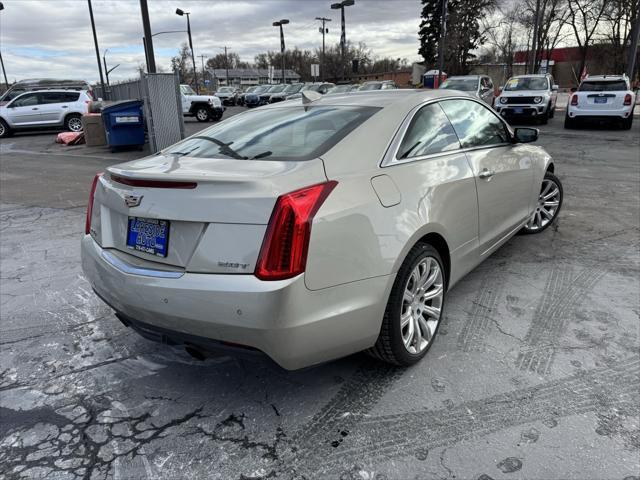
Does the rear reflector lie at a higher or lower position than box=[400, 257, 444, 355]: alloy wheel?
higher

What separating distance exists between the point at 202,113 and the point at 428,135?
2145 cm

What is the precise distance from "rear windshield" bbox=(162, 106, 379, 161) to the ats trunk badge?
1.72ft

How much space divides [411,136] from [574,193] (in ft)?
17.9

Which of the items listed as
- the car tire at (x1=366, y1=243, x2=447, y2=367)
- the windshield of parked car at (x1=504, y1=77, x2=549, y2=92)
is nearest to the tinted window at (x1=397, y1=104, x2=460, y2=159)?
the car tire at (x1=366, y1=243, x2=447, y2=367)

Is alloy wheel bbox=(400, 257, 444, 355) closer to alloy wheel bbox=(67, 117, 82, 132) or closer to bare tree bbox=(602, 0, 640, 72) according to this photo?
alloy wheel bbox=(67, 117, 82, 132)

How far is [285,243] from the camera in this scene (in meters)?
2.10

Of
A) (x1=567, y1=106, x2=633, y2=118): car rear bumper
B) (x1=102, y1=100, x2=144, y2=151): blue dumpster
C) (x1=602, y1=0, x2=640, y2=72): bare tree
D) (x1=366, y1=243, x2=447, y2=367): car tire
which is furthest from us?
(x1=602, y1=0, x2=640, y2=72): bare tree

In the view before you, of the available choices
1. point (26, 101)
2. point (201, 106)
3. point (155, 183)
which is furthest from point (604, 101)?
point (26, 101)

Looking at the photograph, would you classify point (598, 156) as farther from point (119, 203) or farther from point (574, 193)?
point (119, 203)

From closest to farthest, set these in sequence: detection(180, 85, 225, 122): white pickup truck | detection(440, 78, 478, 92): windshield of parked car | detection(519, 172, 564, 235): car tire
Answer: detection(519, 172, 564, 235): car tire → detection(440, 78, 478, 92): windshield of parked car → detection(180, 85, 225, 122): white pickup truck

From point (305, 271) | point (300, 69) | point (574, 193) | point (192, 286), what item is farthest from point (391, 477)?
point (300, 69)

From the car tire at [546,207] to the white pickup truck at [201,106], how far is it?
19.8 meters

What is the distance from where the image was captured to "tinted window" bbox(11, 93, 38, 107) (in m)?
19.9

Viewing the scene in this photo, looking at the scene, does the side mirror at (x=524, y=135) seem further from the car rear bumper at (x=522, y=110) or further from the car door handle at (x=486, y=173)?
the car rear bumper at (x=522, y=110)
